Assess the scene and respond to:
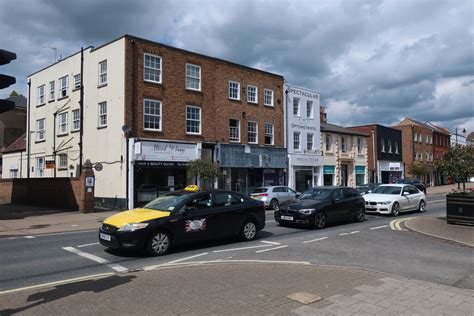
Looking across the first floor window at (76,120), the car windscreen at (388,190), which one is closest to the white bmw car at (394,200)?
the car windscreen at (388,190)

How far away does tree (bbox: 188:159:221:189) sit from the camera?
2359 cm

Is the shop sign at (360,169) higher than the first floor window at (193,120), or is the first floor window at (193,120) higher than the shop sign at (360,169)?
the first floor window at (193,120)

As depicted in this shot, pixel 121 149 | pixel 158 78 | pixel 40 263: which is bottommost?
pixel 40 263

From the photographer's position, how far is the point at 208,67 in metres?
27.9

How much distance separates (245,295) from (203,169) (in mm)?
Answer: 17944

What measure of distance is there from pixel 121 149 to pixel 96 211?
→ 3.77 m

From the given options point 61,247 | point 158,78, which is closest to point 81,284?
point 61,247

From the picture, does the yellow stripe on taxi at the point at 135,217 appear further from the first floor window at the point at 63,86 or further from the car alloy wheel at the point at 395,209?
the first floor window at the point at 63,86

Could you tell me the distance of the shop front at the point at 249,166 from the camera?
1113 inches

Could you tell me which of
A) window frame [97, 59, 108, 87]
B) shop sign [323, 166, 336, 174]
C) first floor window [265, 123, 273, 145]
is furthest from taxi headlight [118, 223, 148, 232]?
shop sign [323, 166, 336, 174]

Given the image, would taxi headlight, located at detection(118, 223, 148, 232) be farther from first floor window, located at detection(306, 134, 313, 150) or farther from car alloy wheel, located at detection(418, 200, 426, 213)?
first floor window, located at detection(306, 134, 313, 150)

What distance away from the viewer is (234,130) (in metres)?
29.5

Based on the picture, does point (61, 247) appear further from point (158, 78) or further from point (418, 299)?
point (158, 78)

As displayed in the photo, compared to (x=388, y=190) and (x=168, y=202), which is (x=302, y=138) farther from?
(x=168, y=202)
